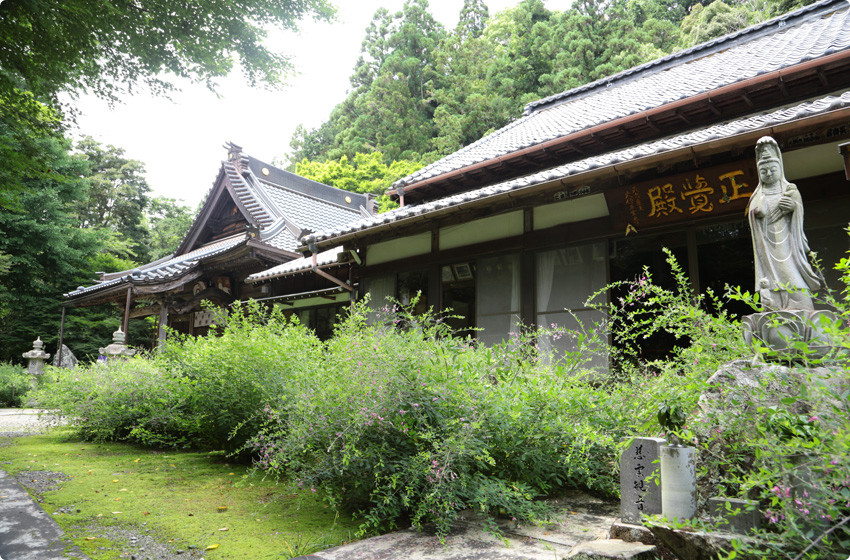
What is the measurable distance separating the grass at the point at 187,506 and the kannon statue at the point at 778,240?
338cm

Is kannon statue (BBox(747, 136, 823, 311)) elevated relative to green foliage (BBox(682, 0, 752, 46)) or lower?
lower

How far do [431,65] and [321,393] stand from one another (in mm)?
28484

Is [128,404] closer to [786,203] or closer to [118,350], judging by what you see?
[118,350]

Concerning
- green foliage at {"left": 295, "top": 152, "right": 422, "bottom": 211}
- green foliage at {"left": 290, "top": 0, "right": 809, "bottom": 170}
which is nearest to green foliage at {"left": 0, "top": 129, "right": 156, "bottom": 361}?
green foliage at {"left": 295, "top": 152, "right": 422, "bottom": 211}

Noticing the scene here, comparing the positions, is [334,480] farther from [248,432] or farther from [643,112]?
[643,112]

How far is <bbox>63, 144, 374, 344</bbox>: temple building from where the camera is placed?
13.2 metres

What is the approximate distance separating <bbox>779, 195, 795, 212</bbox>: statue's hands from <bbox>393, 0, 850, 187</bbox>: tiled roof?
4.01 m

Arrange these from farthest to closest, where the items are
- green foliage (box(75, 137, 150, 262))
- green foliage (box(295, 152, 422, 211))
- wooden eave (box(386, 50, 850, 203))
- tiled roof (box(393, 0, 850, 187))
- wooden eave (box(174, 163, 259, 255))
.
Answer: green foliage (box(75, 137, 150, 262))
green foliage (box(295, 152, 422, 211))
wooden eave (box(174, 163, 259, 255))
tiled roof (box(393, 0, 850, 187))
wooden eave (box(386, 50, 850, 203))

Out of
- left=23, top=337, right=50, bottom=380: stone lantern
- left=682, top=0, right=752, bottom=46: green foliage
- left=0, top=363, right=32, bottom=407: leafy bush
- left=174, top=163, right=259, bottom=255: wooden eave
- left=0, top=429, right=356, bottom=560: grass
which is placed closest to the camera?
left=0, top=429, right=356, bottom=560: grass

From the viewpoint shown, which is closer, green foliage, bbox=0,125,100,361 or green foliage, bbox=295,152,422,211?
green foliage, bbox=0,125,100,361

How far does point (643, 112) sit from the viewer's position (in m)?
7.15

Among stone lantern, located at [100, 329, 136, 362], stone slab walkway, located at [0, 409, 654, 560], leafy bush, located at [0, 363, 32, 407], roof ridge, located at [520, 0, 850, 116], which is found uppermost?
roof ridge, located at [520, 0, 850, 116]

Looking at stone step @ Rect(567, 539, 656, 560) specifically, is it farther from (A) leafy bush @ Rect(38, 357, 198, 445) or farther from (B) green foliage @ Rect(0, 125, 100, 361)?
(B) green foliage @ Rect(0, 125, 100, 361)

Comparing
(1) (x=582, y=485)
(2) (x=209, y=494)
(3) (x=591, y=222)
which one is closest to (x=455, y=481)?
(1) (x=582, y=485)
